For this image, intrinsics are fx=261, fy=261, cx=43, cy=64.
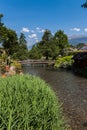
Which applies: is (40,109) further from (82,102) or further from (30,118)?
(82,102)

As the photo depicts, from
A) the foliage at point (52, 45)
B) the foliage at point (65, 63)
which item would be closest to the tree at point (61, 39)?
the foliage at point (52, 45)

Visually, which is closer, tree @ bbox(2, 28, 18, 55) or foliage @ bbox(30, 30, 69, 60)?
tree @ bbox(2, 28, 18, 55)

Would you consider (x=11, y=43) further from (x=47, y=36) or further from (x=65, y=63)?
(x=65, y=63)

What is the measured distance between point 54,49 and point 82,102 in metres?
69.9

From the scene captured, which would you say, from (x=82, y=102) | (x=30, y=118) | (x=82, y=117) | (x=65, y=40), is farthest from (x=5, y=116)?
(x=65, y=40)

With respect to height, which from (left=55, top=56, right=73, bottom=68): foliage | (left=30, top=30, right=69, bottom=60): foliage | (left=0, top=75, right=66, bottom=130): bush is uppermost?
(left=30, top=30, right=69, bottom=60): foliage

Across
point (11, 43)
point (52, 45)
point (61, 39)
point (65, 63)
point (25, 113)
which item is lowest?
point (65, 63)

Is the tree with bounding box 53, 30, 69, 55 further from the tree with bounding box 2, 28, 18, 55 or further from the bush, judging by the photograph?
the bush

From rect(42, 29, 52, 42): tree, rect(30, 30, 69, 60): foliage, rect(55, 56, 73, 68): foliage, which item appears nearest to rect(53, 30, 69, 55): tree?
rect(30, 30, 69, 60): foliage

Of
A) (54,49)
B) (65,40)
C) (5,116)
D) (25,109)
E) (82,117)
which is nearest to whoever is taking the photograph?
(5,116)

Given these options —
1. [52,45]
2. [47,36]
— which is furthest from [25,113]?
[47,36]

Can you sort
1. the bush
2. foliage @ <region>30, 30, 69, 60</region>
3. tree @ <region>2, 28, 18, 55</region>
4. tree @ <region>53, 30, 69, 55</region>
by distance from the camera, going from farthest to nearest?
tree @ <region>53, 30, 69, 55</region> → foliage @ <region>30, 30, 69, 60</region> → tree @ <region>2, 28, 18, 55</region> → the bush

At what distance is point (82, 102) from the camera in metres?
15.8

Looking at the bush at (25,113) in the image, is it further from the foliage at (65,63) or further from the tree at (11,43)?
the tree at (11,43)
